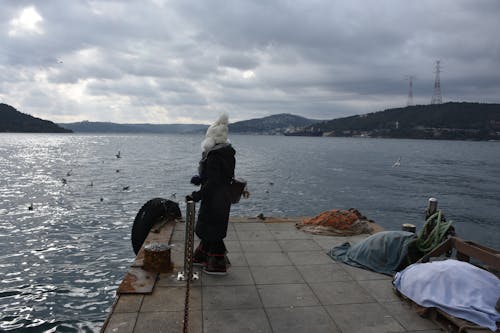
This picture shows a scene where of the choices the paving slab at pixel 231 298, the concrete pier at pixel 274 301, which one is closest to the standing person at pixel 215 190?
the concrete pier at pixel 274 301

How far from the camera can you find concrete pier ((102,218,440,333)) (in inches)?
185

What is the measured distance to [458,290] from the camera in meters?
4.98

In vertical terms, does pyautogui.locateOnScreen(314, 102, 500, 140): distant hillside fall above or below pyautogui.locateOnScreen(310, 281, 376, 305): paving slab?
above

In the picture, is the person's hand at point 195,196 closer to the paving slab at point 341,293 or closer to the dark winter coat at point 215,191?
the dark winter coat at point 215,191

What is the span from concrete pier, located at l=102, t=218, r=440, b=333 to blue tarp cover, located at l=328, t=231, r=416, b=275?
0.71ft

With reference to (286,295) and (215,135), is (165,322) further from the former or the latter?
(215,135)

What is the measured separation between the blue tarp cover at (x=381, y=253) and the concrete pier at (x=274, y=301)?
215mm

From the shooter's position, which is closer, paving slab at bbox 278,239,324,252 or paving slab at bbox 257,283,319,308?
paving slab at bbox 257,283,319,308

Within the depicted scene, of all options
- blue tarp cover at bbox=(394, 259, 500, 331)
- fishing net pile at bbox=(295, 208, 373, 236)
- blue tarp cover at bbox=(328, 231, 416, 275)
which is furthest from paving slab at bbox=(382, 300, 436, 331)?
fishing net pile at bbox=(295, 208, 373, 236)

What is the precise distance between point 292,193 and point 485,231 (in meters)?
13.1

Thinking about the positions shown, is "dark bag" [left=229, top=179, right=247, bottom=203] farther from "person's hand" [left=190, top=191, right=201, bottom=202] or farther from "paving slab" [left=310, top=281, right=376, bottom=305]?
"paving slab" [left=310, top=281, right=376, bottom=305]

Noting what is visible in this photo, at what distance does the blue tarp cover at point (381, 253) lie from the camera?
22.1 ft

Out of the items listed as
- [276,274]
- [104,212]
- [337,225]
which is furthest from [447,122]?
[276,274]

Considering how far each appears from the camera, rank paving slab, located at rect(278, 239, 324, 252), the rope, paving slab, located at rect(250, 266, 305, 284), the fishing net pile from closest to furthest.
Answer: paving slab, located at rect(250, 266, 305, 284) < the rope < paving slab, located at rect(278, 239, 324, 252) < the fishing net pile
